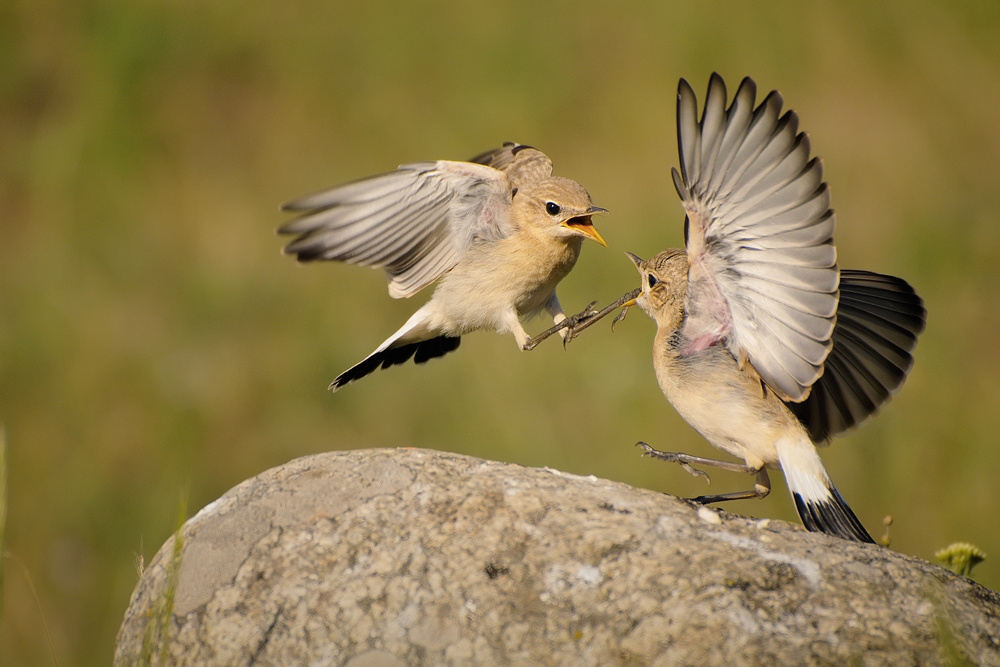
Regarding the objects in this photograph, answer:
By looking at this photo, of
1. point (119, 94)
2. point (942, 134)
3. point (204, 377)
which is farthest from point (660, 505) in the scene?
point (119, 94)

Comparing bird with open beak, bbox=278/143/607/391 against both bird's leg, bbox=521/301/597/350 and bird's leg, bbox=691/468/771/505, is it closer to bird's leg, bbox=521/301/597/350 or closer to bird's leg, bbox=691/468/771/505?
bird's leg, bbox=521/301/597/350

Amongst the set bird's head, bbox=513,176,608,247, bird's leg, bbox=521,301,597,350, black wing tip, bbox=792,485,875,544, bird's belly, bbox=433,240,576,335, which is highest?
bird's head, bbox=513,176,608,247

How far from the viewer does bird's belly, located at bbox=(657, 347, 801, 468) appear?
5.30 metres

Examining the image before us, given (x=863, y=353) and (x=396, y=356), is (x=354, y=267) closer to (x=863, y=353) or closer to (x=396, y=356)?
(x=396, y=356)

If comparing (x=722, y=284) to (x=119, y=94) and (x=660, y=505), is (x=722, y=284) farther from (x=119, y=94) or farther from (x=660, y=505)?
(x=119, y=94)

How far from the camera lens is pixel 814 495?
5141 millimetres

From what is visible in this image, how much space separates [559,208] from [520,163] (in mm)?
798

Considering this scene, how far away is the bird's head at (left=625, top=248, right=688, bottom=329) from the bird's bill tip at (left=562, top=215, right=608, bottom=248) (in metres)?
0.76

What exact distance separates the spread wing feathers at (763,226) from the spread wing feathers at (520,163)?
239 centimetres

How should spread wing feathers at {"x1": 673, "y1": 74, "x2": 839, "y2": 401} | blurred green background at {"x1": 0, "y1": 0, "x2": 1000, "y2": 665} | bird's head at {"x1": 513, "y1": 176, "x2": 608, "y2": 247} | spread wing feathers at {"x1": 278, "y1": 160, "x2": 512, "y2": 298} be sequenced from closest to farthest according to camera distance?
spread wing feathers at {"x1": 673, "y1": 74, "x2": 839, "y2": 401} < spread wing feathers at {"x1": 278, "y1": 160, "x2": 512, "y2": 298} < bird's head at {"x1": 513, "y1": 176, "x2": 608, "y2": 247} < blurred green background at {"x1": 0, "y1": 0, "x2": 1000, "y2": 665}

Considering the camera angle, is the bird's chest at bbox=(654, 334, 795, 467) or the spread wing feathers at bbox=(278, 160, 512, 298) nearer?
the bird's chest at bbox=(654, 334, 795, 467)

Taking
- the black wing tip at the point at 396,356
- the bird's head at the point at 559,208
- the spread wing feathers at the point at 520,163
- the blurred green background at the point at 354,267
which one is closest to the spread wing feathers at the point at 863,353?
the bird's head at the point at 559,208

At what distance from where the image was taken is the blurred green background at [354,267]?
8984 millimetres

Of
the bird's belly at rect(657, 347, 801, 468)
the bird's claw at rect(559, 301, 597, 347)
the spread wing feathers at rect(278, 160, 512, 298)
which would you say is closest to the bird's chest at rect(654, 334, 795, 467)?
the bird's belly at rect(657, 347, 801, 468)
